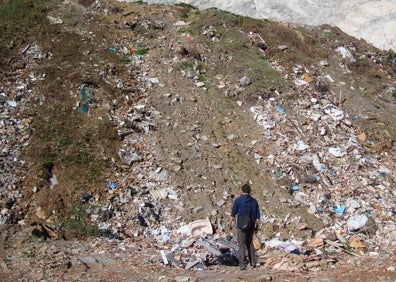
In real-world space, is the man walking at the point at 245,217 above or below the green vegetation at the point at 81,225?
above

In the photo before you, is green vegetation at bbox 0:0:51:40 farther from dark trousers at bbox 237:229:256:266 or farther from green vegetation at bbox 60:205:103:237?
dark trousers at bbox 237:229:256:266

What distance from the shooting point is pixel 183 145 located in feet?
36.2

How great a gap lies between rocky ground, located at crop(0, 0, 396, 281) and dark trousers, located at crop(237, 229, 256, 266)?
242mm

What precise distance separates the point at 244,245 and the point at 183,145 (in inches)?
158

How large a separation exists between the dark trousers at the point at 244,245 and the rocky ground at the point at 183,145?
0.24 m

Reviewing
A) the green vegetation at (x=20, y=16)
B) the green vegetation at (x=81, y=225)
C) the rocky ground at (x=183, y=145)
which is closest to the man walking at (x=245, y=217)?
the rocky ground at (x=183, y=145)

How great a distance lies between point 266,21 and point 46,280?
1209 cm

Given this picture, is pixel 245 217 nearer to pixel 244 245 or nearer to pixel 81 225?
pixel 244 245

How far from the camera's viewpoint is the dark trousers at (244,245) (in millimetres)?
7359

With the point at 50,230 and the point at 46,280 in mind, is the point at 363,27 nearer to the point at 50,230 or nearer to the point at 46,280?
the point at 50,230

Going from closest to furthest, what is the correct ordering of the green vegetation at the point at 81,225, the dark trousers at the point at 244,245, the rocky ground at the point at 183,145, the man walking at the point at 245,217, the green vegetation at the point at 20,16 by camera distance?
the man walking at the point at 245,217 < the dark trousers at the point at 244,245 < the rocky ground at the point at 183,145 < the green vegetation at the point at 81,225 < the green vegetation at the point at 20,16

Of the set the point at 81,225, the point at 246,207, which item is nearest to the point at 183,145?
the point at 81,225

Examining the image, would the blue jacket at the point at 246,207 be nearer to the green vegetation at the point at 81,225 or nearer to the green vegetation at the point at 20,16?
the green vegetation at the point at 81,225

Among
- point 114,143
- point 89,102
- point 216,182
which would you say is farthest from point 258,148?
point 89,102
